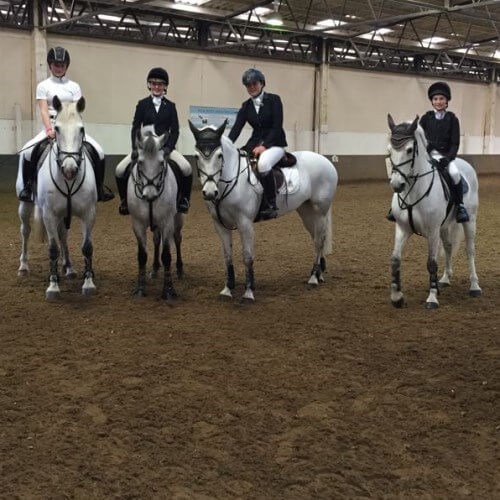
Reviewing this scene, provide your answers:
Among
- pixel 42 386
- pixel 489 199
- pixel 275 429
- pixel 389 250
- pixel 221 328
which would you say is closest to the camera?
pixel 275 429

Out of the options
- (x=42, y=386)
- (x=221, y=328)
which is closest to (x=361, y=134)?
(x=221, y=328)

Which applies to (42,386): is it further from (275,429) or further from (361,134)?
(361,134)

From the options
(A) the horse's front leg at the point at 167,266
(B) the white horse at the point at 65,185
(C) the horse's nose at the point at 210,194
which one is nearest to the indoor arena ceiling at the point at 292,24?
(B) the white horse at the point at 65,185

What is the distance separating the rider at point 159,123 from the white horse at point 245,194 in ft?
1.93

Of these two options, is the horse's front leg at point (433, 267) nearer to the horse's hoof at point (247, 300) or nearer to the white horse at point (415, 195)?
the white horse at point (415, 195)

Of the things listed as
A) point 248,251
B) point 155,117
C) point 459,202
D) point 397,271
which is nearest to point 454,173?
point 459,202

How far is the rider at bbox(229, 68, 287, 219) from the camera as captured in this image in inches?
241

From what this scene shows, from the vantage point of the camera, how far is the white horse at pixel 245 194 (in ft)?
17.6

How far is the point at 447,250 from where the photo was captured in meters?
6.65

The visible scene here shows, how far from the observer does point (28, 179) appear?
6438 mm

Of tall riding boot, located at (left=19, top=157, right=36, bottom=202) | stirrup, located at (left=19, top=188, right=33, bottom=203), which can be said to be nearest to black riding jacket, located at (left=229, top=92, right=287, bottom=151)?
tall riding boot, located at (left=19, top=157, right=36, bottom=202)

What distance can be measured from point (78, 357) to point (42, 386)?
570 millimetres

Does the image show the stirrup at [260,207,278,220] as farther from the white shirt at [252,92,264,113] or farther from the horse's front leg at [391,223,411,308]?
the horse's front leg at [391,223,411,308]

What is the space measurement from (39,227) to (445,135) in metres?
4.67
